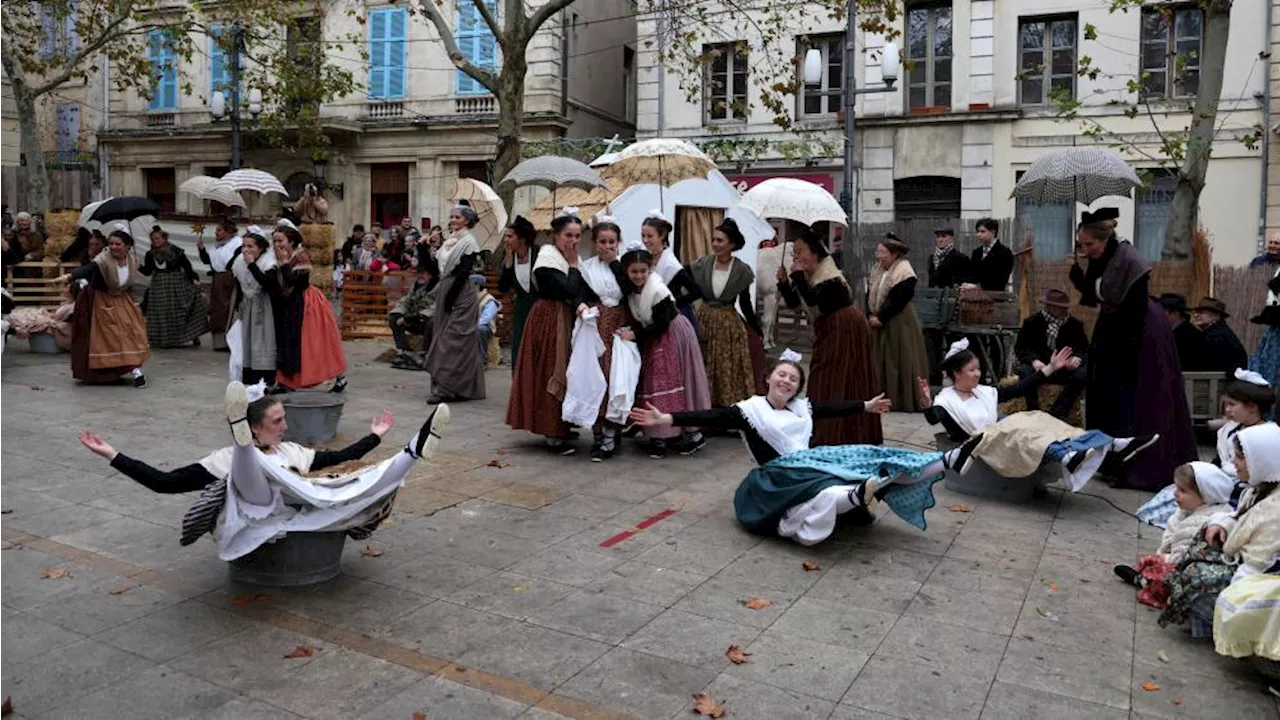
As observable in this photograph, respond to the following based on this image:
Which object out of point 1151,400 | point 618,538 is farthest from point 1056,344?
point 618,538

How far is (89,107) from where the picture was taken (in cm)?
2962

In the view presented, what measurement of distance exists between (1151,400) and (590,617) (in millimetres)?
4549

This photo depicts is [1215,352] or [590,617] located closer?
[590,617]

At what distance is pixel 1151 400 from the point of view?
7.02 meters

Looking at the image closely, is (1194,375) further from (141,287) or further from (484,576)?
(141,287)

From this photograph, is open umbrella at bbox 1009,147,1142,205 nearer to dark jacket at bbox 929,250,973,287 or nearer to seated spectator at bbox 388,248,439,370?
dark jacket at bbox 929,250,973,287

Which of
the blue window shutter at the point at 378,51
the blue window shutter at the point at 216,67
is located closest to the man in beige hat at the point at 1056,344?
the blue window shutter at the point at 378,51

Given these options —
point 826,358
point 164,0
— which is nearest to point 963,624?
point 826,358

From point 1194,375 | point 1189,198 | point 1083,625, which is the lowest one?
point 1083,625

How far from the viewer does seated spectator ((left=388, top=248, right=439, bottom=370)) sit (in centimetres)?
1289

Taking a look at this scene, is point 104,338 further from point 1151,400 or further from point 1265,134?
point 1265,134

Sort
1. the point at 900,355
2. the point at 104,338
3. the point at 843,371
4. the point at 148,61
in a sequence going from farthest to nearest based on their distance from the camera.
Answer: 1. the point at 148,61
2. the point at 104,338
3. the point at 900,355
4. the point at 843,371

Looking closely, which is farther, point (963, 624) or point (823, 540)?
point (823, 540)

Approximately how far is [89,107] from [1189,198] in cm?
2883
